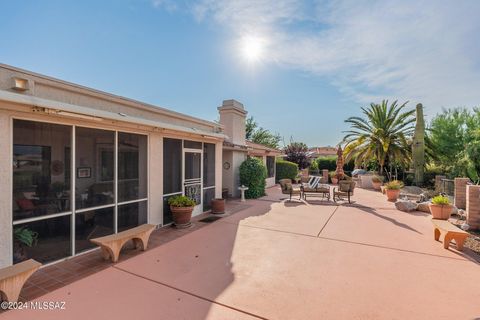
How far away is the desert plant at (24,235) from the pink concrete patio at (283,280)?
137cm

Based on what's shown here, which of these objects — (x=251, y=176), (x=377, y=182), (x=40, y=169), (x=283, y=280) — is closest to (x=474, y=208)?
(x=283, y=280)

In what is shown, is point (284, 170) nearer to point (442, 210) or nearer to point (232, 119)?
point (232, 119)

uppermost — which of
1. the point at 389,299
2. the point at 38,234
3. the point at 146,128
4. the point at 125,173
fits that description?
the point at 146,128

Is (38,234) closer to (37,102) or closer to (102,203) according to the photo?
(102,203)

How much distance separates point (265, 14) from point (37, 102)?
7070 mm

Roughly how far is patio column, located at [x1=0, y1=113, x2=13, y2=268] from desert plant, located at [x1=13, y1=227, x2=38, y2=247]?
0.18 metres

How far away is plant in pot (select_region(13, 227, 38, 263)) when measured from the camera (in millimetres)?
4297

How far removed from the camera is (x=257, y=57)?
10.0 m

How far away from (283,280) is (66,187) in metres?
4.92

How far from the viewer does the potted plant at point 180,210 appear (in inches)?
288

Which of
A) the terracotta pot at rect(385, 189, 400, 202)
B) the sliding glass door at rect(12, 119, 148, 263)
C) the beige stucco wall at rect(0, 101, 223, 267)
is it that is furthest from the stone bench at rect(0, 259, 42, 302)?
the terracotta pot at rect(385, 189, 400, 202)

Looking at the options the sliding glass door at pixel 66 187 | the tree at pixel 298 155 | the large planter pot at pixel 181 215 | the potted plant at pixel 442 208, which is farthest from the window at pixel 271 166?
the sliding glass door at pixel 66 187

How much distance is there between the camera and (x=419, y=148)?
1675 centimetres

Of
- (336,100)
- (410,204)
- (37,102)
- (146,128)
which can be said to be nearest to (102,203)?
(146,128)
